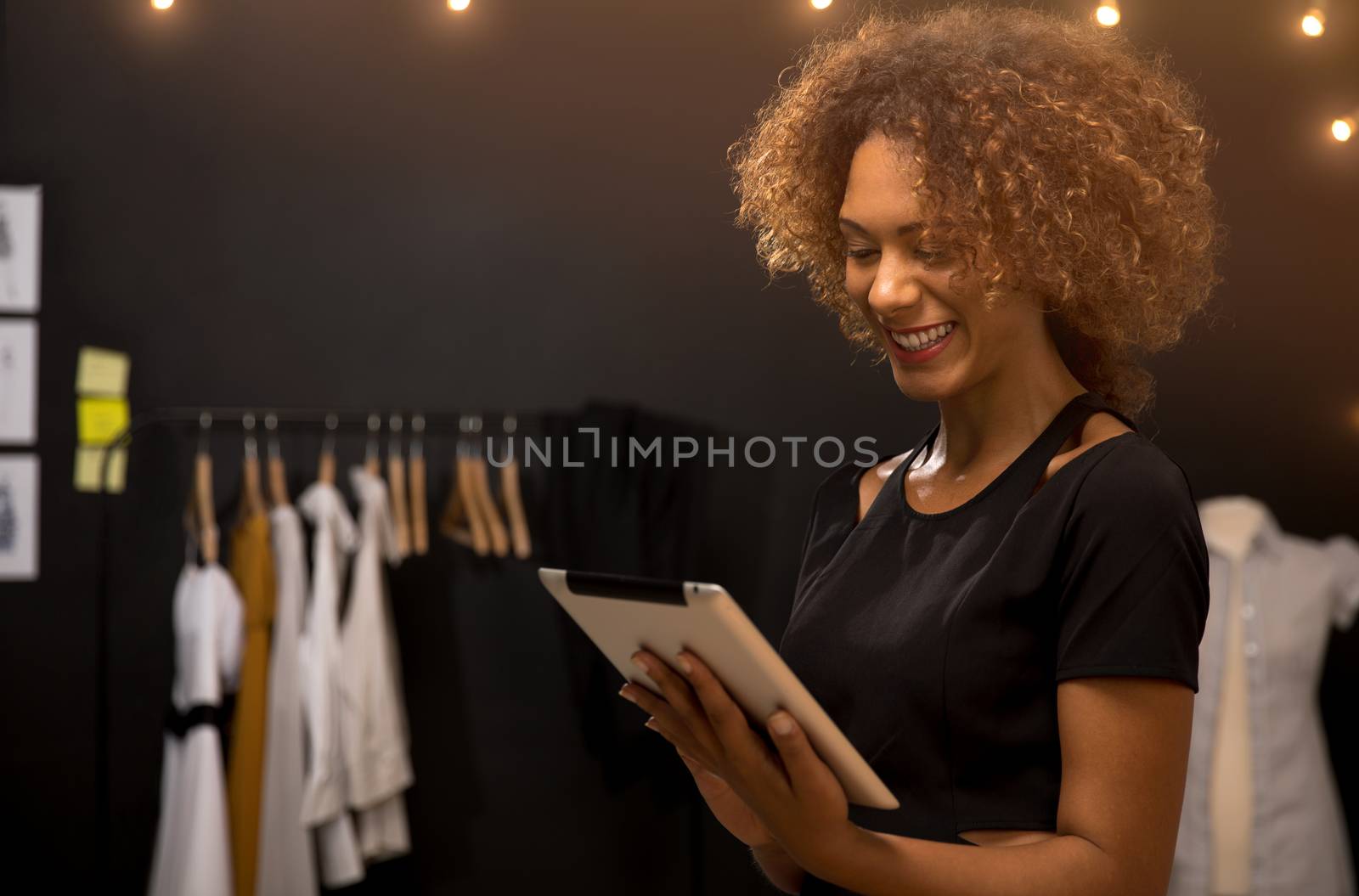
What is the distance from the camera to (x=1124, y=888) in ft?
3.56

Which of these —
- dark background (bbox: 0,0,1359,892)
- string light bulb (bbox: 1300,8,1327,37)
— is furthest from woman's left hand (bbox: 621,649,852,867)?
string light bulb (bbox: 1300,8,1327,37)

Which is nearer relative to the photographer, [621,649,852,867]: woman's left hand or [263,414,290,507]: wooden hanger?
[621,649,852,867]: woman's left hand

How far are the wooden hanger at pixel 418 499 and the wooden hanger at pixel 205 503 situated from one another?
45 cm

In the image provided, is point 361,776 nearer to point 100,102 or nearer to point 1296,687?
point 100,102

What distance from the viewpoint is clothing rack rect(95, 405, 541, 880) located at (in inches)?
125

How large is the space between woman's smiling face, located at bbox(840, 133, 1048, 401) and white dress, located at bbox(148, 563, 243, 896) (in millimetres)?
2152

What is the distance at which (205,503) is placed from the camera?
3.22 metres

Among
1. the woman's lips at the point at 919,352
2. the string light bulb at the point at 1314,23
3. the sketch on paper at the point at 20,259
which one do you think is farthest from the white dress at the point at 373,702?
the string light bulb at the point at 1314,23

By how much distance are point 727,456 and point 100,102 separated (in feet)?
5.91

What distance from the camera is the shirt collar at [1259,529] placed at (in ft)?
10.7

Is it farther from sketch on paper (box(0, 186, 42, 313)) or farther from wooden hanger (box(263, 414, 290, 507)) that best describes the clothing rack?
sketch on paper (box(0, 186, 42, 313))

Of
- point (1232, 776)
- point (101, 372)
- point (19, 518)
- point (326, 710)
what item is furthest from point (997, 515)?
point (19, 518)

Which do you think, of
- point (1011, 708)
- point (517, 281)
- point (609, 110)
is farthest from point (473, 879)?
point (1011, 708)

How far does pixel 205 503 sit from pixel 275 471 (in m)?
0.17
